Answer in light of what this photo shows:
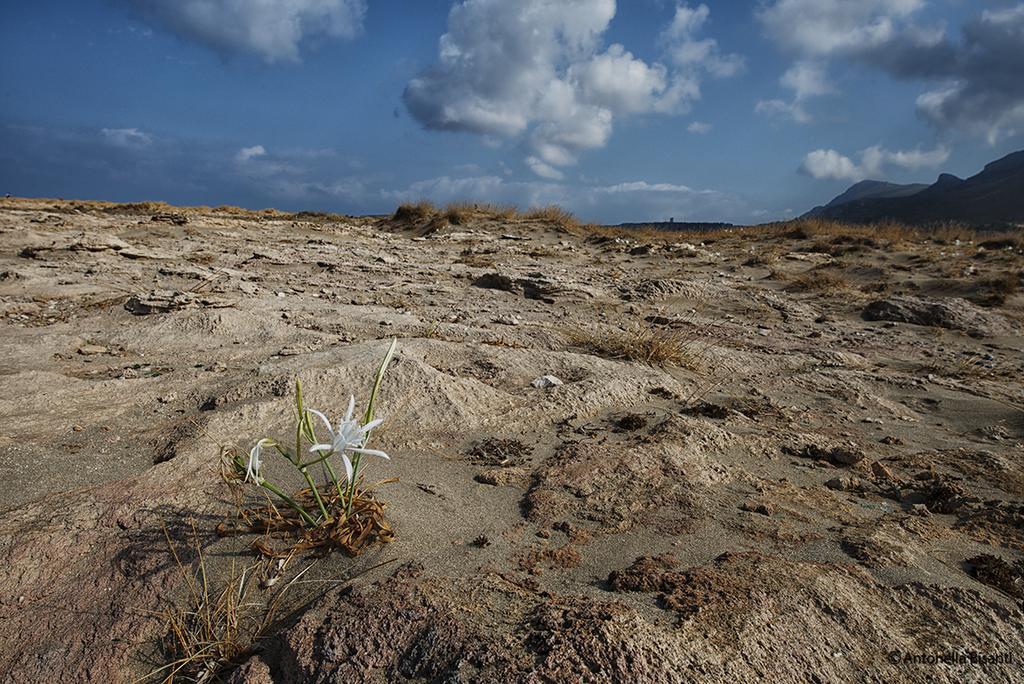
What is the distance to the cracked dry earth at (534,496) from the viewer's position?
1.16 m

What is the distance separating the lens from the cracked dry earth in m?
1.16

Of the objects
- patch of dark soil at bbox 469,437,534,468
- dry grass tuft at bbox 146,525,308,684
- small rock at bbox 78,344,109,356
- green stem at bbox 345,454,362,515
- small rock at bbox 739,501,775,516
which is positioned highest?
green stem at bbox 345,454,362,515

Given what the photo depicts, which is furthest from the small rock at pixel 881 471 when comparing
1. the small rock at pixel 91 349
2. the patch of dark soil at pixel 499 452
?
the small rock at pixel 91 349

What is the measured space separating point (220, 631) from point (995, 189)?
75.6 m

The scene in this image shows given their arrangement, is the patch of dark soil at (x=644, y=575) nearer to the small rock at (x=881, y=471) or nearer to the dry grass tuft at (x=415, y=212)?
the small rock at (x=881, y=471)

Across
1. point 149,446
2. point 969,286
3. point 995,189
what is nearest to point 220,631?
point 149,446

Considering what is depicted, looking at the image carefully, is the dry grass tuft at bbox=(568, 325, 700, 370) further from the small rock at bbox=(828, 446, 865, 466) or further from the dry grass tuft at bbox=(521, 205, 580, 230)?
the dry grass tuft at bbox=(521, 205, 580, 230)

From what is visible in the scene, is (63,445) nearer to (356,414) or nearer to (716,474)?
(356,414)

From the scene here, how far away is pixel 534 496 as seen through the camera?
1795 mm

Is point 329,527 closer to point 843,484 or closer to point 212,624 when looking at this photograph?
point 212,624

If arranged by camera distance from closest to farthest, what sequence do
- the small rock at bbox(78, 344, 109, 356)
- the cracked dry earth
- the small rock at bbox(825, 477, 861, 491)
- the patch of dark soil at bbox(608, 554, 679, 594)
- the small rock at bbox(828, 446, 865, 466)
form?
1. the cracked dry earth
2. the patch of dark soil at bbox(608, 554, 679, 594)
3. the small rock at bbox(825, 477, 861, 491)
4. the small rock at bbox(828, 446, 865, 466)
5. the small rock at bbox(78, 344, 109, 356)

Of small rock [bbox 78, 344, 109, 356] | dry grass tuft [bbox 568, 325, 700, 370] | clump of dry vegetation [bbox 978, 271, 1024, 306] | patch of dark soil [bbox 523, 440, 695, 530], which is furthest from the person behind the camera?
clump of dry vegetation [bbox 978, 271, 1024, 306]

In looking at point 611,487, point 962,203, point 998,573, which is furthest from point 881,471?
point 962,203

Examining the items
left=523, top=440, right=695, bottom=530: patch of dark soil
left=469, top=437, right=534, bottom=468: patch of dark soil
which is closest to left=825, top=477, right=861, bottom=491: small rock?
left=523, top=440, right=695, bottom=530: patch of dark soil
